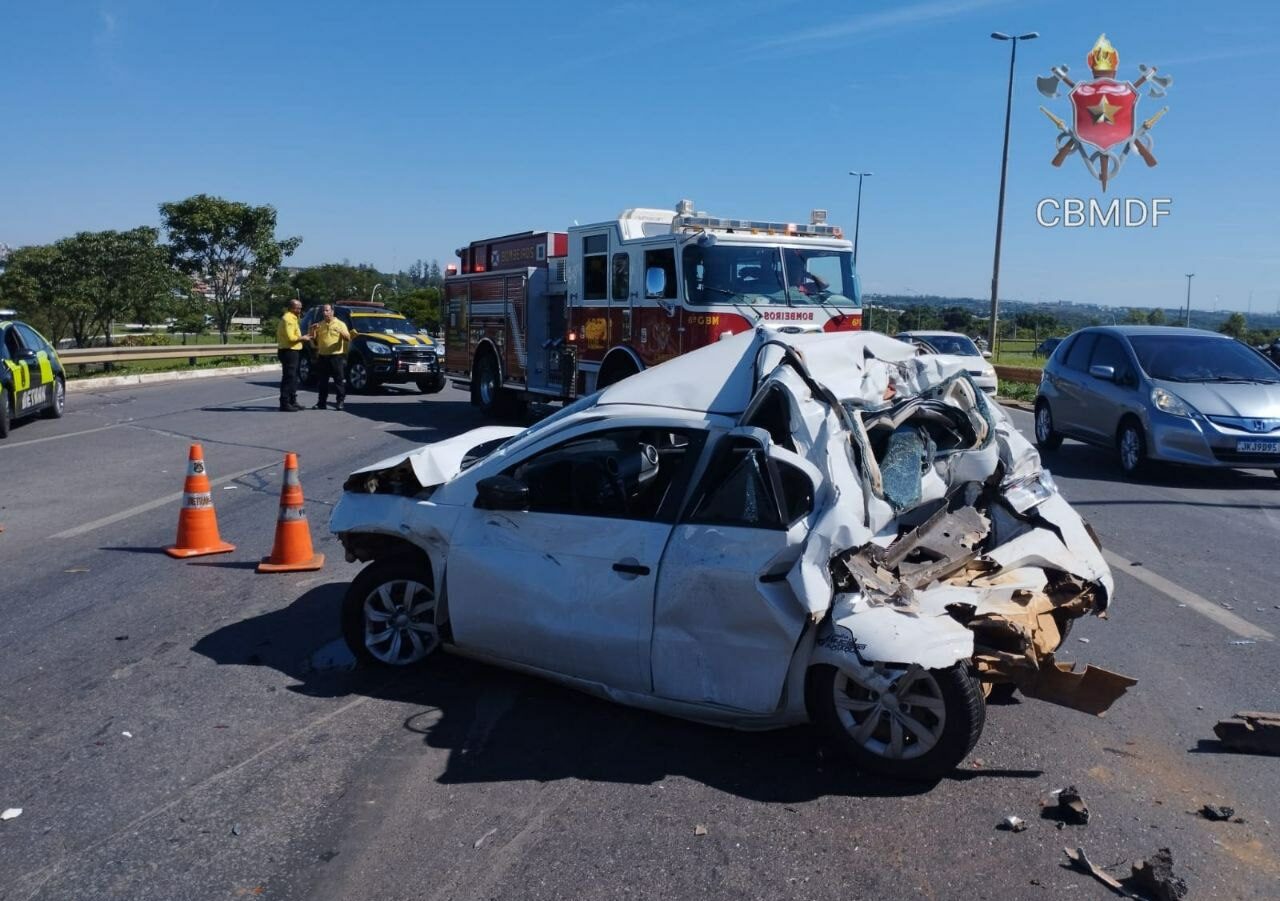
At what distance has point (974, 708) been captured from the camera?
4.53 meters

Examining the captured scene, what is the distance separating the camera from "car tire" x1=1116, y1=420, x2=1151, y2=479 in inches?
513

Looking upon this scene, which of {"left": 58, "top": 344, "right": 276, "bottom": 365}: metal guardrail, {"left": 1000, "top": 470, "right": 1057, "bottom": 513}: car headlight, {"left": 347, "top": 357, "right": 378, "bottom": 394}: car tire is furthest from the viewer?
{"left": 58, "top": 344, "right": 276, "bottom": 365}: metal guardrail

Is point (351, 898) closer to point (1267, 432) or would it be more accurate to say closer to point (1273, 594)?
point (1273, 594)

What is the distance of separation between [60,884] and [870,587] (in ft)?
10.5

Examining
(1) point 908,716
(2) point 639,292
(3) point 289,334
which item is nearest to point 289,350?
(3) point 289,334

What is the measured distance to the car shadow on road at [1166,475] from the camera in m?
12.9

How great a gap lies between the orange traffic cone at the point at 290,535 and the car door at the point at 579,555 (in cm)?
306

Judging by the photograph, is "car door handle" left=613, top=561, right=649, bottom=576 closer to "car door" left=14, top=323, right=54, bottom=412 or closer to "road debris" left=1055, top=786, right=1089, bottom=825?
"road debris" left=1055, top=786, right=1089, bottom=825

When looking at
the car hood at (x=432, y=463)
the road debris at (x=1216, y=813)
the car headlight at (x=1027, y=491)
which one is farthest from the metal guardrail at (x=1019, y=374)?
the road debris at (x=1216, y=813)

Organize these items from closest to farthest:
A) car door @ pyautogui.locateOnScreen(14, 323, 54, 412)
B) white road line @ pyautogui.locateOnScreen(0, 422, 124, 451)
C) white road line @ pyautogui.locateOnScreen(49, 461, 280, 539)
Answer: white road line @ pyautogui.locateOnScreen(49, 461, 280, 539) → white road line @ pyautogui.locateOnScreen(0, 422, 124, 451) → car door @ pyautogui.locateOnScreen(14, 323, 54, 412)

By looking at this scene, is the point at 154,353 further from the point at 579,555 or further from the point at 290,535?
the point at 579,555

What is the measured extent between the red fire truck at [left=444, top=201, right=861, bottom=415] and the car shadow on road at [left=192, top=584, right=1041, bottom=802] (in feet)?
22.1

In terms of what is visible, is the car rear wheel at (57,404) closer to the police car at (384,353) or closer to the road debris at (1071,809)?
the police car at (384,353)

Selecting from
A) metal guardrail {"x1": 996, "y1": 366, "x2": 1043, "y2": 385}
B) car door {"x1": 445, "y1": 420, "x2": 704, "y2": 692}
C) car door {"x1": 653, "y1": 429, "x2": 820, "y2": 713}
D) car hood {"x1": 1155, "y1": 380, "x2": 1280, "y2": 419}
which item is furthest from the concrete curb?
car door {"x1": 653, "y1": 429, "x2": 820, "y2": 713}
